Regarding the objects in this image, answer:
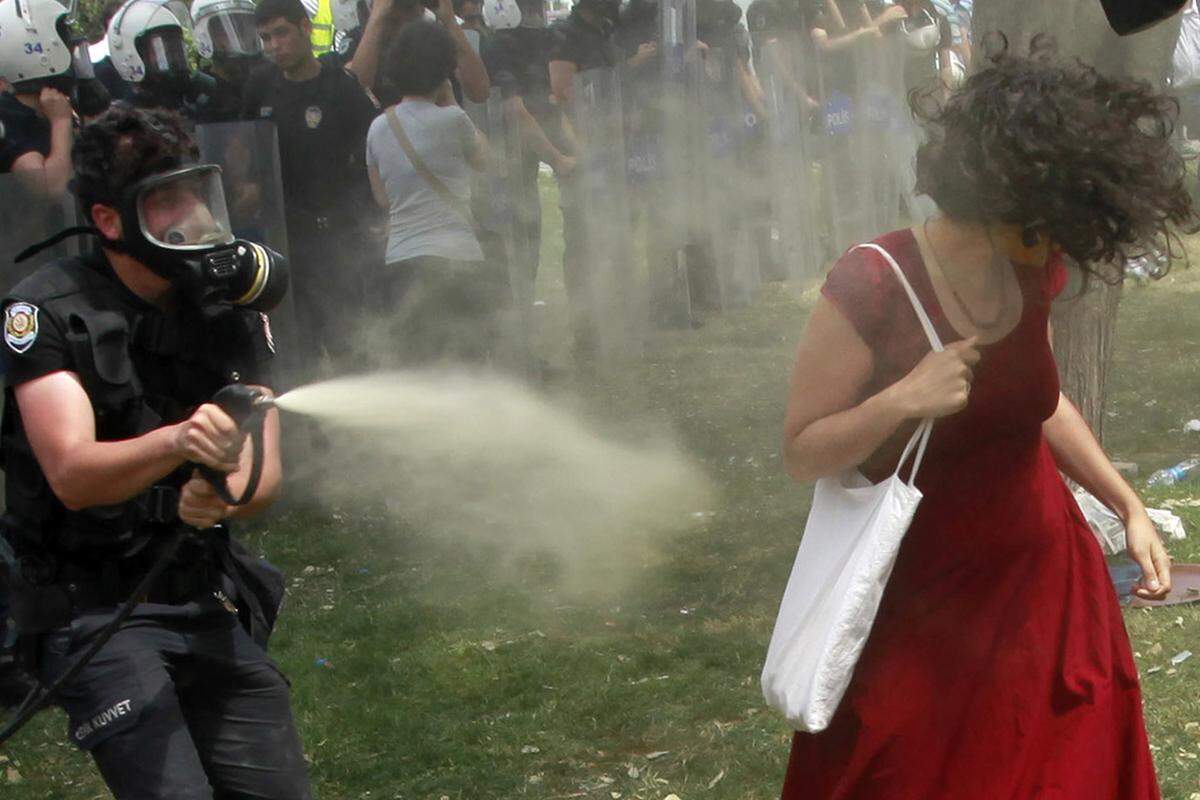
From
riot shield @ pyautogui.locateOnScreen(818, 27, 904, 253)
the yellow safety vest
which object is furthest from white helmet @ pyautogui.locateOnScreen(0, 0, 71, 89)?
riot shield @ pyautogui.locateOnScreen(818, 27, 904, 253)

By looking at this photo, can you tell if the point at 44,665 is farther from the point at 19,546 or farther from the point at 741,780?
the point at 741,780

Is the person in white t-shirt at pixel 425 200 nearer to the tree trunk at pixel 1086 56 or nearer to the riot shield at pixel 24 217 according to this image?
the riot shield at pixel 24 217

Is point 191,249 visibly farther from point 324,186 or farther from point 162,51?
point 162,51

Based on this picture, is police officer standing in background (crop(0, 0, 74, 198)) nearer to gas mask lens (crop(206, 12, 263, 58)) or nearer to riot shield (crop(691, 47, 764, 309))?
gas mask lens (crop(206, 12, 263, 58))

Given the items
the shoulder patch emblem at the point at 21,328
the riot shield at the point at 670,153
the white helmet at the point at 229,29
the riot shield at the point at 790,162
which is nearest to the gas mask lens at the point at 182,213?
the shoulder patch emblem at the point at 21,328

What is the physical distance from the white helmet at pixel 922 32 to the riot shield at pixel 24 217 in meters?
7.19

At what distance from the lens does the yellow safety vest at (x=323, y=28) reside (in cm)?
958

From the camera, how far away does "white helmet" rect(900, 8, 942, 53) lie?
1179 centimetres

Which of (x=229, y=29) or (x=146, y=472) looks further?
(x=229, y=29)

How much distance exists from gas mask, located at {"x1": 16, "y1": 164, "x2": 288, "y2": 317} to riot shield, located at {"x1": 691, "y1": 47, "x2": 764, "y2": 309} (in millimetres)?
7423

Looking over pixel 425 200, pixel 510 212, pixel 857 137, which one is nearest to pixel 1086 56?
pixel 425 200

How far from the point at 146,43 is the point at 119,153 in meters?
5.15

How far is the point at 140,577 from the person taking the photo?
2965 millimetres

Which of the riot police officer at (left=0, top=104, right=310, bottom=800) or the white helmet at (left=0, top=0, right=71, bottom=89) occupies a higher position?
the white helmet at (left=0, top=0, right=71, bottom=89)
